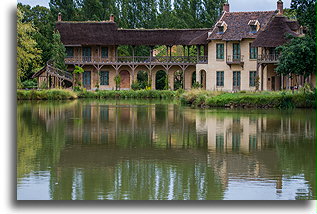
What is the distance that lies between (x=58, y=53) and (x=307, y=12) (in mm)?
27505

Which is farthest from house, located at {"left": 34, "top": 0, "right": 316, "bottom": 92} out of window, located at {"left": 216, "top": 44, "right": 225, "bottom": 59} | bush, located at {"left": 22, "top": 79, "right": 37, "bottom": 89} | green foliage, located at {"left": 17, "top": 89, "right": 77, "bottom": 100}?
green foliage, located at {"left": 17, "top": 89, "right": 77, "bottom": 100}

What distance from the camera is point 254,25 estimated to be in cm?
4931

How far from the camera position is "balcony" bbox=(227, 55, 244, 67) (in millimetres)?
49906

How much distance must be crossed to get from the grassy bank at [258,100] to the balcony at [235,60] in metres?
14.4

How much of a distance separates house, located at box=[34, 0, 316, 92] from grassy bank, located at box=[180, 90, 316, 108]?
10.5 m

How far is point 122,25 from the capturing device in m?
63.5

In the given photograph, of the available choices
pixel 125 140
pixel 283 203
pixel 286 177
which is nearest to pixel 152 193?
pixel 283 203

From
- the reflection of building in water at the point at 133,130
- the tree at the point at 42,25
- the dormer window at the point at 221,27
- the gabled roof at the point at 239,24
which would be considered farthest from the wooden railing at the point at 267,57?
the tree at the point at 42,25

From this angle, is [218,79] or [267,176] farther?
[218,79]

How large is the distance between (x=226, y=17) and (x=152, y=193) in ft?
141

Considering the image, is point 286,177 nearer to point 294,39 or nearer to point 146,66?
point 294,39

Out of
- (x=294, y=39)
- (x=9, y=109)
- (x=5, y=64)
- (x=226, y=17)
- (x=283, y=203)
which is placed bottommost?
(x=283, y=203)

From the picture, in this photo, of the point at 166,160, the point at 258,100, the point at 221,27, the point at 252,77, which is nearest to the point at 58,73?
the point at 221,27

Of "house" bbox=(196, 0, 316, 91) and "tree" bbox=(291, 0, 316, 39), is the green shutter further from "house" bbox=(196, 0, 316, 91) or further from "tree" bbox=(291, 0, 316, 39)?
"tree" bbox=(291, 0, 316, 39)
